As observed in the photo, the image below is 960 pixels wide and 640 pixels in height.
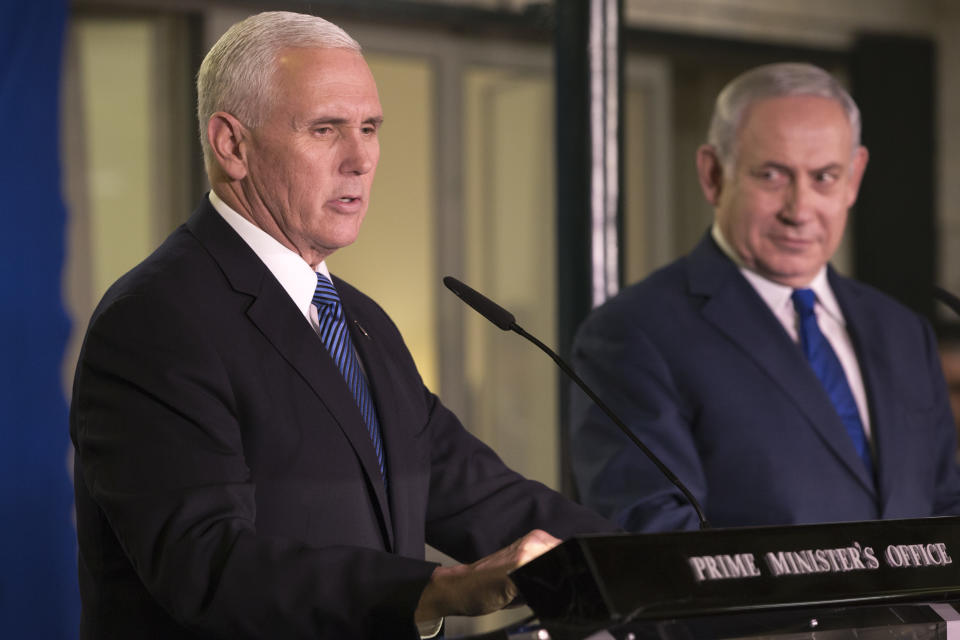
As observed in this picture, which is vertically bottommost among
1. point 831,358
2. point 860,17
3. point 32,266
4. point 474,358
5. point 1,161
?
point 474,358

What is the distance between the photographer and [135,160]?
336 cm

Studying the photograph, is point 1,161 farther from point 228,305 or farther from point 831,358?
point 831,358

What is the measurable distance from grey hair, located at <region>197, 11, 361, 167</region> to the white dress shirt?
3.13ft

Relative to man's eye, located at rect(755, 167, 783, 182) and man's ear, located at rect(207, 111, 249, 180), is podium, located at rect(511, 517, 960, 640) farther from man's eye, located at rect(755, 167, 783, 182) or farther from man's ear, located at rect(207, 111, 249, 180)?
man's eye, located at rect(755, 167, 783, 182)

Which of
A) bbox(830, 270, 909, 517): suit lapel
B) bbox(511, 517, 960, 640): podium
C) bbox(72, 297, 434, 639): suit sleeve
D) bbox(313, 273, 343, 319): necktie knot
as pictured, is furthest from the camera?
bbox(830, 270, 909, 517): suit lapel

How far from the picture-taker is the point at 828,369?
209 centimetres

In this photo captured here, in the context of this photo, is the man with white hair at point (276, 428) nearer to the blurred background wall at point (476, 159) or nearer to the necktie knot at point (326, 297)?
the necktie knot at point (326, 297)

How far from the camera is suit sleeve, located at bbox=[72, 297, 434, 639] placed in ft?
3.78

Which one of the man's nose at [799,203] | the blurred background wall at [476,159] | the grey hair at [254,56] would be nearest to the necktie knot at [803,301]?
the man's nose at [799,203]

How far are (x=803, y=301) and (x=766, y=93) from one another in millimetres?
357

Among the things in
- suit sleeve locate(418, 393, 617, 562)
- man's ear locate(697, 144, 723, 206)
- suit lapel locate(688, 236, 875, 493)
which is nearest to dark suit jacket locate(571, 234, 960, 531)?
suit lapel locate(688, 236, 875, 493)

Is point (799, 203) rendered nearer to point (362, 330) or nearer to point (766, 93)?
point (766, 93)

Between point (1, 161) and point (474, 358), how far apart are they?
6.62ft

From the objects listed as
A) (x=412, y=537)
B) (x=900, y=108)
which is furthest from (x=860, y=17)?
(x=412, y=537)
